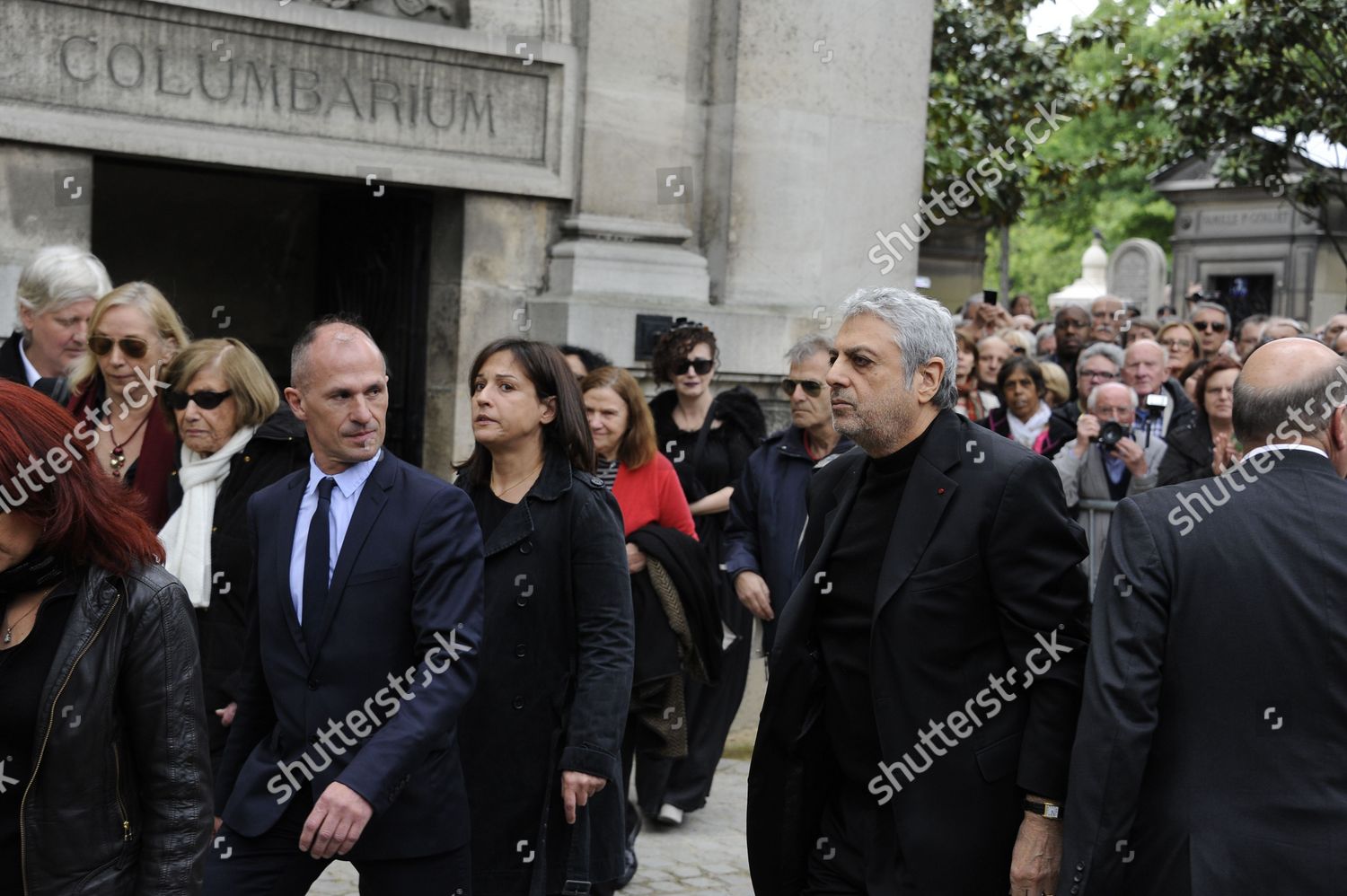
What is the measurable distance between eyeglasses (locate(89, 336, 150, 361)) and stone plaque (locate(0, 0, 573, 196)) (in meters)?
1.94

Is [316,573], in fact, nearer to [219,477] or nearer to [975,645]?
[219,477]

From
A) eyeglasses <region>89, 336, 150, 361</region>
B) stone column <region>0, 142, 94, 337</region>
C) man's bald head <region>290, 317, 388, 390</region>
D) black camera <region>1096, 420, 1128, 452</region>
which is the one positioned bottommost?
black camera <region>1096, 420, 1128, 452</region>

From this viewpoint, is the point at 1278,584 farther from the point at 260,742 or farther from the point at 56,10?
the point at 56,10

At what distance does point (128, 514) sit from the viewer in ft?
11.0

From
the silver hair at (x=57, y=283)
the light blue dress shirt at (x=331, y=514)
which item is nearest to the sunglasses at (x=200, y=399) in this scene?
the silver hair at (x=57, y=283)

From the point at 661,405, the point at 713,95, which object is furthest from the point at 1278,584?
the point at 713,95

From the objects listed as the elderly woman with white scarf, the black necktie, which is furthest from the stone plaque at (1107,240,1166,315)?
the black necktie

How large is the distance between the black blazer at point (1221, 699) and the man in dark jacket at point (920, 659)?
0.71 ft

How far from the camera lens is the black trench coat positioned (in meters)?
5.00

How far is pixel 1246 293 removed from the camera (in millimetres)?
26641

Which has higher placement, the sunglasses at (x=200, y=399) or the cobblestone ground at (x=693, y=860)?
the sunglasses at (x=200, y=399)

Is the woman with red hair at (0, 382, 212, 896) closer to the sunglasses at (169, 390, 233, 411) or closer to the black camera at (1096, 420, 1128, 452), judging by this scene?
the sunglasses at (169, 390, 233, 411)

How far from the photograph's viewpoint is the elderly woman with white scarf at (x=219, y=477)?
566 cm

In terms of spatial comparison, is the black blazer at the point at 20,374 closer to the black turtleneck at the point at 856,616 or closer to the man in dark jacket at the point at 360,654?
the man in dark jacket at the point at 360,654
